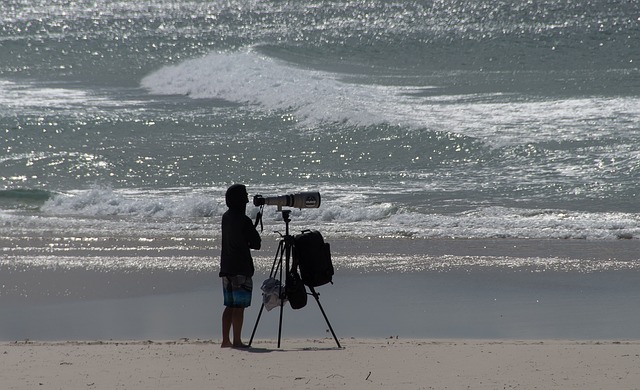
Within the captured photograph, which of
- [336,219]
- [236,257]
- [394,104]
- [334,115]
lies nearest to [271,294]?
[236,257]

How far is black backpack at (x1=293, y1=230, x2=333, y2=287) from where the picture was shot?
22.6 ft

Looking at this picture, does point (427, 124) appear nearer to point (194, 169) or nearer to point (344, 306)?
point (194, 169)

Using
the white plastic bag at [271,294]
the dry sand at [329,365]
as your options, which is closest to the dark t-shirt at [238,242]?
the white plastic bag at [271,294]

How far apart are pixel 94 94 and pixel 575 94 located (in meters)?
10.7

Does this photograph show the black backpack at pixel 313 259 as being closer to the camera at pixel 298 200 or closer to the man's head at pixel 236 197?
the camera at pixel 298 200

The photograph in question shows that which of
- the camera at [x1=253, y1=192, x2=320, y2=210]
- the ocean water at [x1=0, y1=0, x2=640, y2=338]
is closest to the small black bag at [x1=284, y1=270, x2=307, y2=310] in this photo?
the camera at [x1=253, y1=192, x2=320, y2=210]

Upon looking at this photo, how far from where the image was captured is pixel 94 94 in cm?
2502

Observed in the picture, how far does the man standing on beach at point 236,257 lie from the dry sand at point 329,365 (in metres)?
0.21

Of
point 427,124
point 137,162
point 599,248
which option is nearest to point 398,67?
point 427,124

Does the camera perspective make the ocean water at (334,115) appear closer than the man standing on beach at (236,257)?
No

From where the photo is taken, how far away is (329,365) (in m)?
6.25

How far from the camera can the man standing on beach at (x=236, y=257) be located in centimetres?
702

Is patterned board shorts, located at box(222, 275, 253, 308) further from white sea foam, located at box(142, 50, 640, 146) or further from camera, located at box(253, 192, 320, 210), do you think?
white sea foam, located at box(142, 50, 640, 146)

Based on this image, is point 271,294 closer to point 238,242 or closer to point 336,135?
point 238,242
